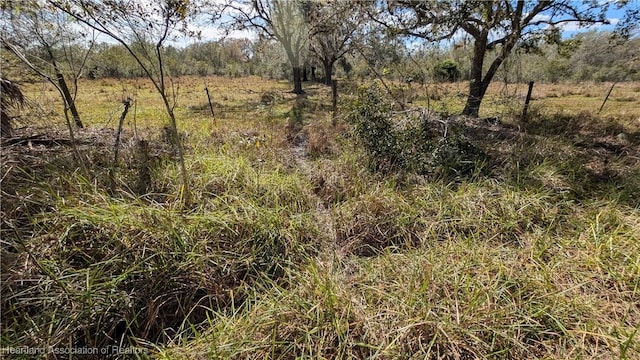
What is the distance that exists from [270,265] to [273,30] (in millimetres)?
13400

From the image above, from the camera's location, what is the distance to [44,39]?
8.82 feet

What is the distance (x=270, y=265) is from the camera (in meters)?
2.17

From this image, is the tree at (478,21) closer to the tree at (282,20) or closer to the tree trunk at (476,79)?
the tree trunk at (476,79)

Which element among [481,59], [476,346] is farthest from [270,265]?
[481,59]

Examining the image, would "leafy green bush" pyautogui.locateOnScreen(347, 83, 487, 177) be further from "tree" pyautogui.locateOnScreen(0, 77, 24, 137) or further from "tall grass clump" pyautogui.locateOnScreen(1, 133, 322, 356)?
"tree" pyautogui.locateOnScreen(0, 77, 24, 137)

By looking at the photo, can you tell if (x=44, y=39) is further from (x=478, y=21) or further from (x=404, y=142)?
(x=478, y=21)

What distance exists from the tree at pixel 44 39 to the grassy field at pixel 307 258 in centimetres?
55

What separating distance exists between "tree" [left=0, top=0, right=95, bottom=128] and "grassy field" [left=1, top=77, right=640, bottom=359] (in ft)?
1.79

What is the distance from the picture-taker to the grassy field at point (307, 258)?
154cm

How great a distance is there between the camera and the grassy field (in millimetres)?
1542

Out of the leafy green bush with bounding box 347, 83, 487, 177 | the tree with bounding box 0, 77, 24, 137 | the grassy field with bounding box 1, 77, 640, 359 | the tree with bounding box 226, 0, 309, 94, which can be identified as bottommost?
the grassy field with bounding box 1, 77, 640, 359

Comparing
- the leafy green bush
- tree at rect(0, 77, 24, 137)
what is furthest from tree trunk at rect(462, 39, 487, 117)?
tree at rect(0, 77, 24, 137)

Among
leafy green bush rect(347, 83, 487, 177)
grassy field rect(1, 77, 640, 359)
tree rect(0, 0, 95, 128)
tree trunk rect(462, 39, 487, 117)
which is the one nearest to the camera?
grassy field rect(1, 77, 640, 359)

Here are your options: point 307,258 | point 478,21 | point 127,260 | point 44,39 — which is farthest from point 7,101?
point 478,21
